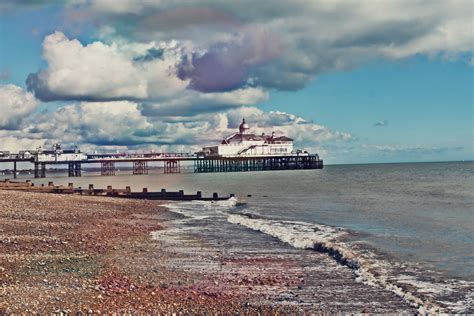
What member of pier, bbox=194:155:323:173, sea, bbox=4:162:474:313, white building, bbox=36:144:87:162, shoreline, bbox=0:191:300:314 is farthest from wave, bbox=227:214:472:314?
pier, bbox=194:155:323:173

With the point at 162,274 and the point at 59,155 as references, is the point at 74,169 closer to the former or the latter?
the point at 59,155

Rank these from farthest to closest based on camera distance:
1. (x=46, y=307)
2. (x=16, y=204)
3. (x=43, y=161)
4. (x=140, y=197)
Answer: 1. (x=43, y=161)
2. (x=140, y=197)
3. (x=16, y=204)
4. (x=46, y=307)

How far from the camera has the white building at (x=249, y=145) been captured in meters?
140

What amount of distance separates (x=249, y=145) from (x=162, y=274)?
129206 millimetres

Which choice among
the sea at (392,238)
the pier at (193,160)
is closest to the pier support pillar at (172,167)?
the pier at (193,160)

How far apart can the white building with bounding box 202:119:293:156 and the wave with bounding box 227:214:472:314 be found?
11501 centimetres

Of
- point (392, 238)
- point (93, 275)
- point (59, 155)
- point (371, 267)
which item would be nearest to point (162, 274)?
point (93, 275)

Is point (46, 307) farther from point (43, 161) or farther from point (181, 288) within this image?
point (43, 161)

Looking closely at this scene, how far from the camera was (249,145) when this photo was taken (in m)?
142

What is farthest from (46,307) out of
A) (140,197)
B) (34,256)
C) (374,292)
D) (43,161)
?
(43,161)

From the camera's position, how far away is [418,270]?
1448cm

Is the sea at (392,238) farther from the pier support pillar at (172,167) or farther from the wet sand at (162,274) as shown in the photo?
the pier support pillar at (172,167)

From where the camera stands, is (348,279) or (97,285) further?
(348,279)

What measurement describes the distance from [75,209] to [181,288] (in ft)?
58.8
